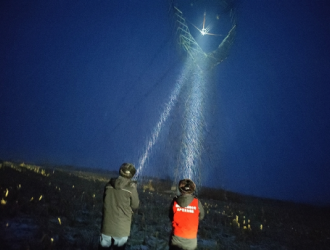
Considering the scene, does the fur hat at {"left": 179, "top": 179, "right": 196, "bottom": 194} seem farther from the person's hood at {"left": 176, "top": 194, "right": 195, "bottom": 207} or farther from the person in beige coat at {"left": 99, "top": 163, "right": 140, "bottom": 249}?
the person in beige coat at {"left": 99, "top": 163, "right": 140, "bottom": 249}

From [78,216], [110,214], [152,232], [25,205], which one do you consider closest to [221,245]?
[152,232]

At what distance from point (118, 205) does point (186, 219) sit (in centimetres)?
123

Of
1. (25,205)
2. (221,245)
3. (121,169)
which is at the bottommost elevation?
(221,245)

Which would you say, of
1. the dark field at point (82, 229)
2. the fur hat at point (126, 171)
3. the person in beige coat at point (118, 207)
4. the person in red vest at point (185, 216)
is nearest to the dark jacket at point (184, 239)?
the person in red vest at point (185, 216)

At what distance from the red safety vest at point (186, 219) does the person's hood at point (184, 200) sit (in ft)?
0.21

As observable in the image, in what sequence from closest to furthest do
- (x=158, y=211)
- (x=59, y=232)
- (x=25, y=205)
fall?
(x=59, y=232) → (x=25, y=205) → (x=158, y=211)

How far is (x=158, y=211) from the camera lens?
12758mm

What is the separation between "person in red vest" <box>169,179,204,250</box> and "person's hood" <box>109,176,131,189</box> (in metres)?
0.95

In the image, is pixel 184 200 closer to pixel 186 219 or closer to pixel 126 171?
pixel 186 219

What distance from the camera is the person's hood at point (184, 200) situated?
3.92m

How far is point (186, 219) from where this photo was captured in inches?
156

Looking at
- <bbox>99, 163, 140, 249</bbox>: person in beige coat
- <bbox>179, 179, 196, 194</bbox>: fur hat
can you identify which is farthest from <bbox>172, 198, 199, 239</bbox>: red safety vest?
<bbox>99, 163, 140, 249</bbox>: person in beige coat

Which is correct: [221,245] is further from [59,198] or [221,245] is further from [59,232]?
[59,198]

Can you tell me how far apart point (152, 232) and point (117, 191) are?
18.3ft
